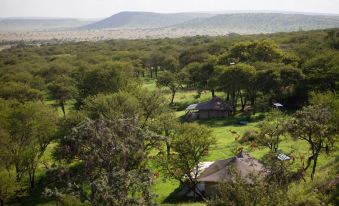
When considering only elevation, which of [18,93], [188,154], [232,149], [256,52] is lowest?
[232,149]

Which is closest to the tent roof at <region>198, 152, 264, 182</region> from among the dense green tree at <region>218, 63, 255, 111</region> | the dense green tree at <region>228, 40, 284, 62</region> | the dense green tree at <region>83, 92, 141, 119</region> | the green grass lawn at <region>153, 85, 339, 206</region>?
the green grass lawn at <region>153, 85, 339, 206</region>

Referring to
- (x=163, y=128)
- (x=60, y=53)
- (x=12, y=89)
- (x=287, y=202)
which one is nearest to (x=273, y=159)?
(x=287, y=202)

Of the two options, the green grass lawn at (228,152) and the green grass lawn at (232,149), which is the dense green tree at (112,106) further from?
the green grass lawn at (232,149)

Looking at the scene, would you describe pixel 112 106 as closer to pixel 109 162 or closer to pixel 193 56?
pixel 109 162

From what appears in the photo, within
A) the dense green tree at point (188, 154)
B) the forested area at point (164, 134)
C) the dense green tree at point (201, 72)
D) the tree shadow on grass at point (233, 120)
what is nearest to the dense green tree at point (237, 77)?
the forested area at point (164, 134)

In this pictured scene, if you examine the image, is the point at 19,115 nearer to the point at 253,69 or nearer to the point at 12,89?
the point at 12,89

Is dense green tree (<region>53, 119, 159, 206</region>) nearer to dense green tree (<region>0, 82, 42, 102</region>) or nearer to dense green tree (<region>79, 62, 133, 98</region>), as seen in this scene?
dense green tree (<region>79, 62, 133, 98</region>)

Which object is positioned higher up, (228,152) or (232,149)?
(232,149)

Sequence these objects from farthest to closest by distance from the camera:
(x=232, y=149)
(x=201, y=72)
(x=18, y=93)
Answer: (x=201, y=72)
(x=18, y=93)
(x=232, y=149)

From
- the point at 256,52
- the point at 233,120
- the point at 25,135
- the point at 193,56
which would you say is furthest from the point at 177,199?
the point at 193,56
